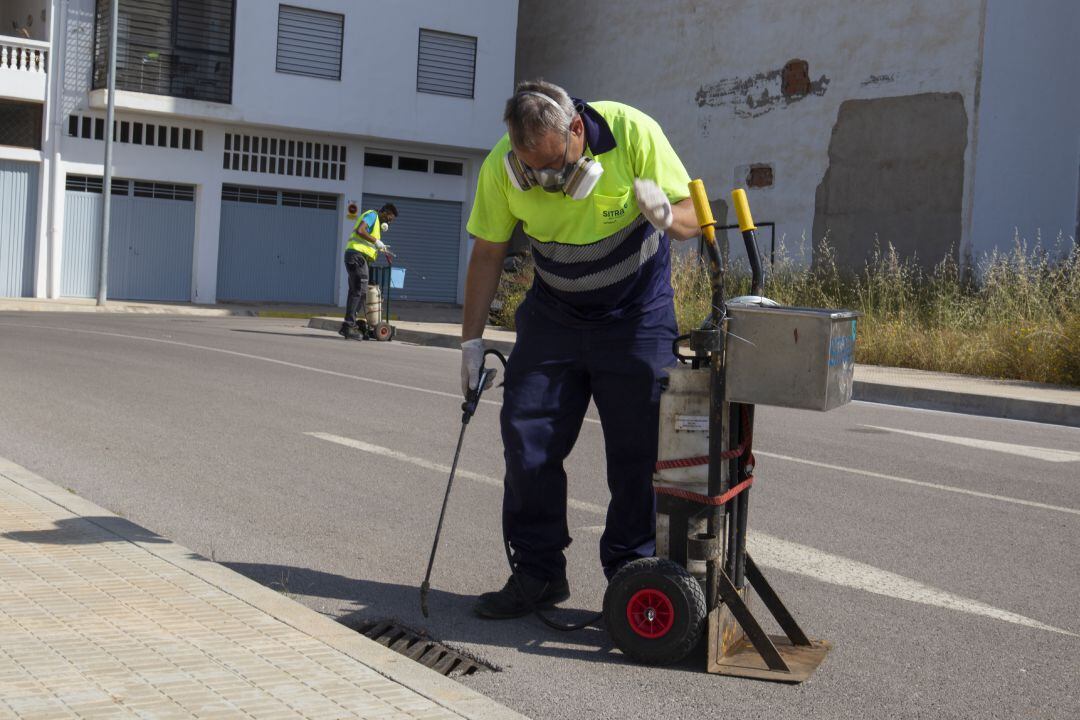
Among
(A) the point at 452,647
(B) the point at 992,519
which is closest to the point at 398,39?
(B) the point at 992,519

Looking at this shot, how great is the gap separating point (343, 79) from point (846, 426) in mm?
22835

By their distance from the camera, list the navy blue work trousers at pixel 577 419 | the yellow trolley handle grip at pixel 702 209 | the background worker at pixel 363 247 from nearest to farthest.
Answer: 1. the yellow trolley handle grip at pixel 702 209
2. the navy blue work trousers at pixel 577 419
3. the background worker at pixel 363 247

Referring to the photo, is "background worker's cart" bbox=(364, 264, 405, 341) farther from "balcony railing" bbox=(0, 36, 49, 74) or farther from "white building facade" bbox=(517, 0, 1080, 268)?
"balcony railing" bbox=(0, 36, 49, 74)

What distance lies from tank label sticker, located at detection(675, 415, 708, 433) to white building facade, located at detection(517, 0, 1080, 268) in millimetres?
19245

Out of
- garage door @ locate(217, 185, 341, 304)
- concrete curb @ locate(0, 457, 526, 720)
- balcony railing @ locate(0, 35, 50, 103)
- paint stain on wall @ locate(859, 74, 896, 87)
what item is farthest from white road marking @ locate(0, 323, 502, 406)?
paint stain on wall @ locate(859, 74, 896, 87)

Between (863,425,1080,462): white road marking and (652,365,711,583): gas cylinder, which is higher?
(652,365,711,583): gas cylinder

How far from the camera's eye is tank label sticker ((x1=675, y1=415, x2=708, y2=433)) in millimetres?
4441

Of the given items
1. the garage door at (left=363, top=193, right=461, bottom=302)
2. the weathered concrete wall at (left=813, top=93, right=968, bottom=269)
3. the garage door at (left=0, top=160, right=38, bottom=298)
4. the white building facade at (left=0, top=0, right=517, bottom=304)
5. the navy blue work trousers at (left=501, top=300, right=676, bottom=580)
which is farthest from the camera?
the garage door at (left=363, top=193, right=461, bottom=302)

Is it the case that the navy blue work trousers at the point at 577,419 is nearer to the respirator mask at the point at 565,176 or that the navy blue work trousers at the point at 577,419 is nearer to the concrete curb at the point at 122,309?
the respirator mask at the point at 565,176

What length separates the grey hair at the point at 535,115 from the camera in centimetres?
441

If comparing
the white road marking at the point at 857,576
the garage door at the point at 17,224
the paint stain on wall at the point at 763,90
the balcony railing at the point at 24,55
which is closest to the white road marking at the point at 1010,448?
the white road marking at the point at 857,576

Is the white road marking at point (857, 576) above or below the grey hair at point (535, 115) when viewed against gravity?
below

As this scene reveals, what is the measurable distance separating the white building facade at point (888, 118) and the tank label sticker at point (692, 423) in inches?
758

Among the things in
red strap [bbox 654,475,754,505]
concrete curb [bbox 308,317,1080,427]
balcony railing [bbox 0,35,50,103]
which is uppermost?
balcony railing [bbox 0,35,50,103]
